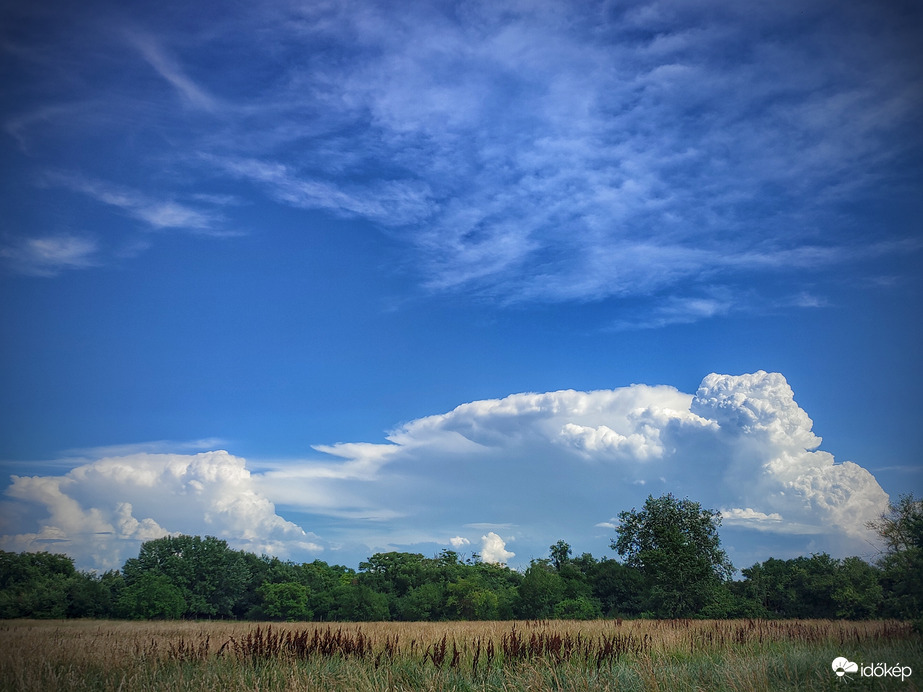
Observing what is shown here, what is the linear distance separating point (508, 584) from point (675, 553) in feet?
79.2

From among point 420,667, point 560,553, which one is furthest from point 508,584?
point 420,667

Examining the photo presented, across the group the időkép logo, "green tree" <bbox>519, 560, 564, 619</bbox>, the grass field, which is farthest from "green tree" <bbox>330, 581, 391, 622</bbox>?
the időkép logo

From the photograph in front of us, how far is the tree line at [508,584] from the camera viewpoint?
3459 centimetres

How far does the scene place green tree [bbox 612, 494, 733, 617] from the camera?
34.4m

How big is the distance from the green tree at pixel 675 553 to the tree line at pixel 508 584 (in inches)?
2.6

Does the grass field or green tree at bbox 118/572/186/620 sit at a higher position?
the grass field

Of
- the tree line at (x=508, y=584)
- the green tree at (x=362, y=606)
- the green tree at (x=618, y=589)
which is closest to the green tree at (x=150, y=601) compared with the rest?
the tree line at (x=508, y=584)

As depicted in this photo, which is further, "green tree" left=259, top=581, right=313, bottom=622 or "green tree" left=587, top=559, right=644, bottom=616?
"green tree" left=259, top=581, right=313, bottom=622

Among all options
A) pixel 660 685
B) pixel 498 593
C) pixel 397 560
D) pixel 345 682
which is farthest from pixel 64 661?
pixel 397 560

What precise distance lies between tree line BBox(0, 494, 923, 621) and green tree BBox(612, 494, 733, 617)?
2.6 inches

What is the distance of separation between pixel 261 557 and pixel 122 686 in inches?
2312

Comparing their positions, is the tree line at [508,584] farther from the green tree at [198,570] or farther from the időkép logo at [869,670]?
the időkép logo at [869,670]

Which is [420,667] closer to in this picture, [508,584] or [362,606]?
[362,606]

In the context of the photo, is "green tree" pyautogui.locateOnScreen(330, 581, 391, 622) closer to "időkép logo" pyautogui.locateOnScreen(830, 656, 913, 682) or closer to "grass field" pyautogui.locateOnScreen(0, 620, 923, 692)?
"grass field" pyautogui.locateOnScreen(0, 620, 923, 692)
